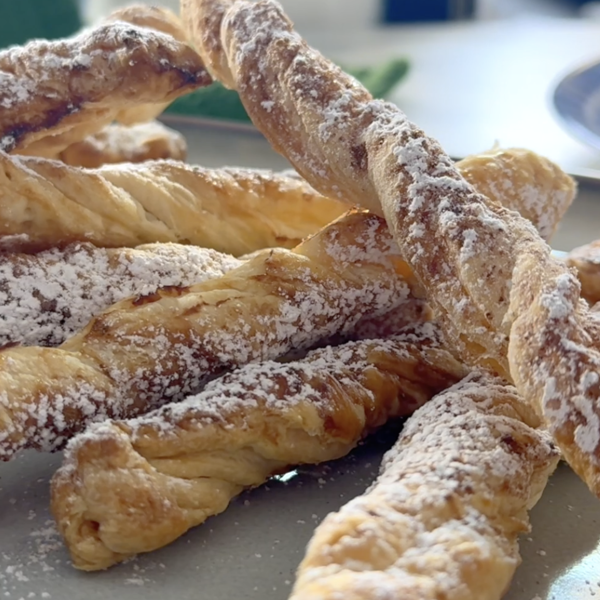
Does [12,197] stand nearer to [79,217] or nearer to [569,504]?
[79,217]

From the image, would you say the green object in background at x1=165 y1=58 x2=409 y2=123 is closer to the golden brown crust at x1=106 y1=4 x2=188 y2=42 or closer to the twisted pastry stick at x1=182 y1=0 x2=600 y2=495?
the golden brown crust at x1=106 y1=4 x2=188 y2=42

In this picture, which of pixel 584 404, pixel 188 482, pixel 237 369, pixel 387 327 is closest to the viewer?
pixel 584 404

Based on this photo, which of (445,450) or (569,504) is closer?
(445,450)

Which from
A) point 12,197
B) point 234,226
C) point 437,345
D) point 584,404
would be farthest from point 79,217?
point 584,404

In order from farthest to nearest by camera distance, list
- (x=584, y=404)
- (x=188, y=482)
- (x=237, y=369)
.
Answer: (x=237, y=369)
(x=188, y=482)
(x=584, y=404)

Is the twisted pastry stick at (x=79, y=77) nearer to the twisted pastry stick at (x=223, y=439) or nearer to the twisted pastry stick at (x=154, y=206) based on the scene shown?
the twisted pastry stick at (x=154, y=206)

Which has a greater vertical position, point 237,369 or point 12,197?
point 12,197

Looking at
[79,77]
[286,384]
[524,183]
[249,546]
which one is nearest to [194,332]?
[286,384]

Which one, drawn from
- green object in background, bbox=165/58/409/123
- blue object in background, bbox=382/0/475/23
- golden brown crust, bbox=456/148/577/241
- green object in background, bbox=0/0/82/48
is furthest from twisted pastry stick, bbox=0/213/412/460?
blue object in background, bbox=382/0/475/23
